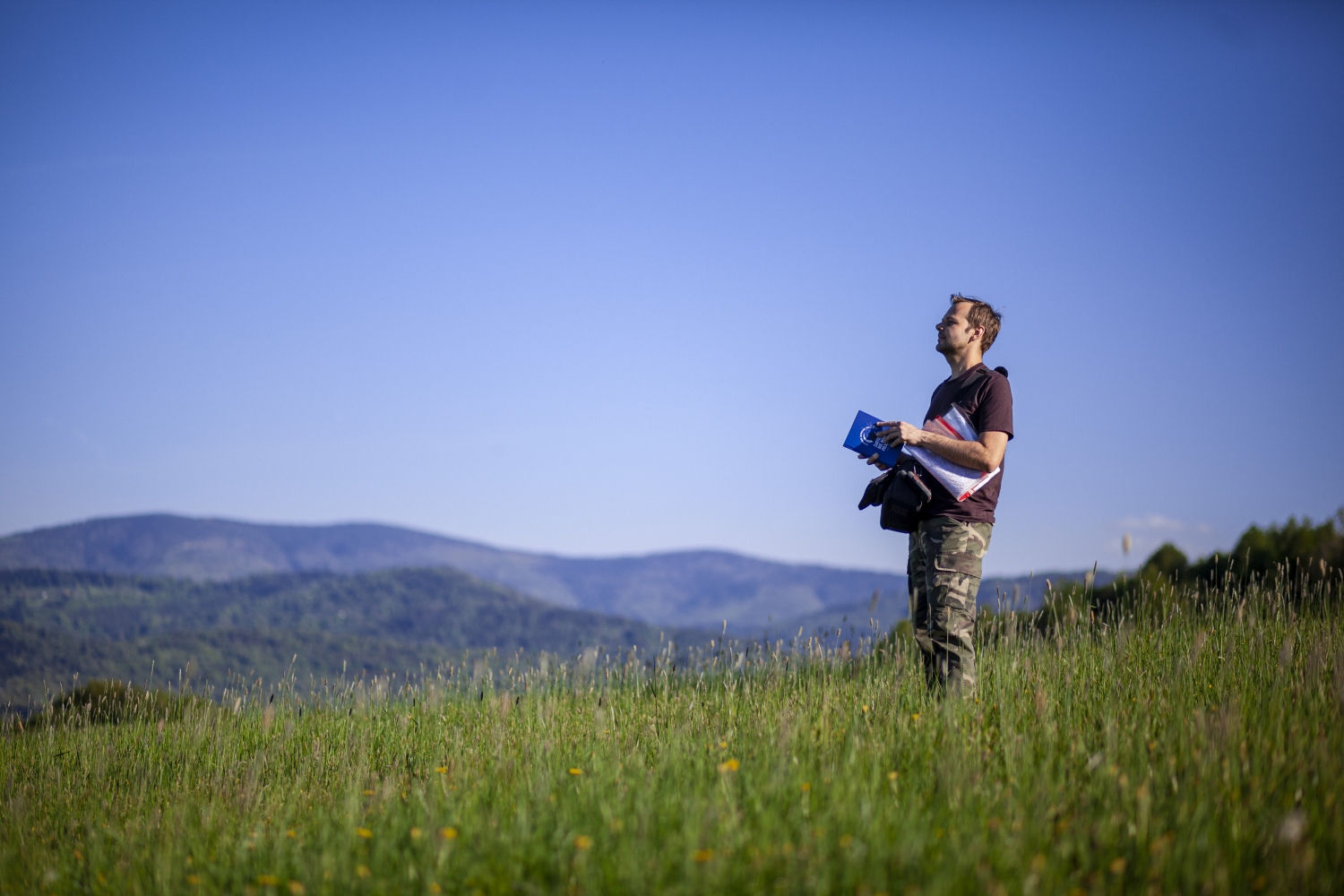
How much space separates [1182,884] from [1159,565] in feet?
54.1

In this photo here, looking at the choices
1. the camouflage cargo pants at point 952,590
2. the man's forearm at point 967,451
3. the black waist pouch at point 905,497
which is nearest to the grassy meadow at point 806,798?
the camouflage cargo pants at point 952,590

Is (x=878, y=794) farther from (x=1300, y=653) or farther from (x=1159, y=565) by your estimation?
(x=1159, y=565)

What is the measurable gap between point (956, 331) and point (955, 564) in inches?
47.3

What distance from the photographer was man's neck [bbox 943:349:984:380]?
187 inches

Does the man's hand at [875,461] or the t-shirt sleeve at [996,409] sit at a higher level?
the t-shirt sleeve at [996,409]

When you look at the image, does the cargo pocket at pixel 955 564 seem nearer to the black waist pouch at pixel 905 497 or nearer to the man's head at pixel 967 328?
the black waist pouch at pixel 905 497

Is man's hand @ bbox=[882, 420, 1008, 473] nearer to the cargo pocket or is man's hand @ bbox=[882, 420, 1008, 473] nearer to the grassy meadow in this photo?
the cargo pocket

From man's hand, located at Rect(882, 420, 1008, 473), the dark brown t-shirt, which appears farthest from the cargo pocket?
man's hand, located at Rect(882, 420, 1008, 473)

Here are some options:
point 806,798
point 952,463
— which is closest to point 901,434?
point 952,463

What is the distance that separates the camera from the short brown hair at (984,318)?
15.7 ft

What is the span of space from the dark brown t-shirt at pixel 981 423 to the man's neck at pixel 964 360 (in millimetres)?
79

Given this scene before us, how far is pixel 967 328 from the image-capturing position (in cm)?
471

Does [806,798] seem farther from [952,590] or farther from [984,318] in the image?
[984,318]

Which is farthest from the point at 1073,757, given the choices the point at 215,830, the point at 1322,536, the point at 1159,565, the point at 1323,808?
the point at 1159,565
